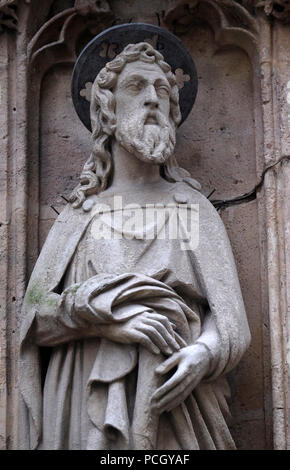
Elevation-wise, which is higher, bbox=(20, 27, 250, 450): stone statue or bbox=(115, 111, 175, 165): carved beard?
bbox=(115, 111, 175, 165): carved beard

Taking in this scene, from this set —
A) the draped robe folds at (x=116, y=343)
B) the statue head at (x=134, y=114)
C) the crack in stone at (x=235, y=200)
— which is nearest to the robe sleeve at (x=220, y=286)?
the draped robe folds at (x=116, y=343)

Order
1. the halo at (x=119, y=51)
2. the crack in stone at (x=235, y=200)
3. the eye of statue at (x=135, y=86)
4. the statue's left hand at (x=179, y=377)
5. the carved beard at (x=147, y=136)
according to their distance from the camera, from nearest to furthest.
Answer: the statue's left hand at (x=179, y=377), the carved beard at (x=147, y=136), the eye of statue at (x=135, y=86), the halo at (x=119, y=51), the crack in stone at (x=235, y=200)

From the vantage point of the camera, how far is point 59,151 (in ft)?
22.0

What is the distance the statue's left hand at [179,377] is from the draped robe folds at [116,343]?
4 cm

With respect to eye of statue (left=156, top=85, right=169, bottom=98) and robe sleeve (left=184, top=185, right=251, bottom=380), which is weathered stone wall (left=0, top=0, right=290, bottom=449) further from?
Answer: eye of statue (left=156, top=85, right=169, bottom=98)

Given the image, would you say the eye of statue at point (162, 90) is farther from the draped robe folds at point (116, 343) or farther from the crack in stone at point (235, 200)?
the crack in stone at point (235, 200)

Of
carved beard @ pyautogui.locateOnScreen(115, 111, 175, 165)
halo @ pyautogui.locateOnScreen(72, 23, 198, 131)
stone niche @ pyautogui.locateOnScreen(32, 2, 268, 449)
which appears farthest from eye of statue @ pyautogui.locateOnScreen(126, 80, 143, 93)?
stone niche @ pyautogui.locateOnScreen(32, 2, 268, 449)

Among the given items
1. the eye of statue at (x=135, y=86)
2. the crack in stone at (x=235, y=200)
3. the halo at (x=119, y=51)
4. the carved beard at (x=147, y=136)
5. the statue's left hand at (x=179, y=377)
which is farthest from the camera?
the crack in stone at (x=235, y=200)

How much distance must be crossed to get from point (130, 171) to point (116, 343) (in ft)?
2.69

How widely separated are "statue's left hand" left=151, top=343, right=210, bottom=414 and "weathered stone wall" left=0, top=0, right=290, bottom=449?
549 mm

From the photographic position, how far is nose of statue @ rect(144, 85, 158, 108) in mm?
6012

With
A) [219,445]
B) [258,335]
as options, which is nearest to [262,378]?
[258,335]

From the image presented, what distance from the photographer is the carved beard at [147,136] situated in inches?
235

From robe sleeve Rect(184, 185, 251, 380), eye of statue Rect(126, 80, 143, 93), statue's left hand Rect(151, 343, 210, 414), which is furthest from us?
eye of statue Rect(126, 80, 143, 93)
